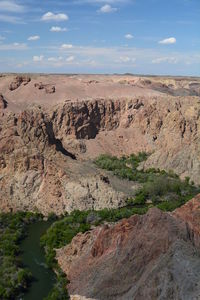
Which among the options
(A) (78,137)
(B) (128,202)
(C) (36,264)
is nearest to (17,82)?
(A) (78,137)

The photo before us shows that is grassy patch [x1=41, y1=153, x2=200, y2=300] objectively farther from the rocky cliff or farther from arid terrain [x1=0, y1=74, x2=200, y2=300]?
the rocky cliff

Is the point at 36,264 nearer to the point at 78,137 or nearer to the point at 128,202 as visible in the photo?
the point at 128,202

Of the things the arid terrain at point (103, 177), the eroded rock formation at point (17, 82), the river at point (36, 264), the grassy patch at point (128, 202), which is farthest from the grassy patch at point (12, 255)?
the eroded rock formation at point (17, 82)

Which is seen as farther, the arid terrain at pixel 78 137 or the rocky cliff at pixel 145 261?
the arid terrain at pixel 78 137

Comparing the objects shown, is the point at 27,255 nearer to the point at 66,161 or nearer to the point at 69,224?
the point at 69,224

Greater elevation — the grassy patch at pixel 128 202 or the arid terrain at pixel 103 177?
the arid terrain at pixel 103 177

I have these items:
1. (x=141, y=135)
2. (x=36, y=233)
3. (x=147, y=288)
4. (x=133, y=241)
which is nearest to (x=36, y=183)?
(x=36, y=233)

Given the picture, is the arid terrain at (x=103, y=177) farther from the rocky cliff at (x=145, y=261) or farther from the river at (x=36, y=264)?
the river at (x=36, y=264)
